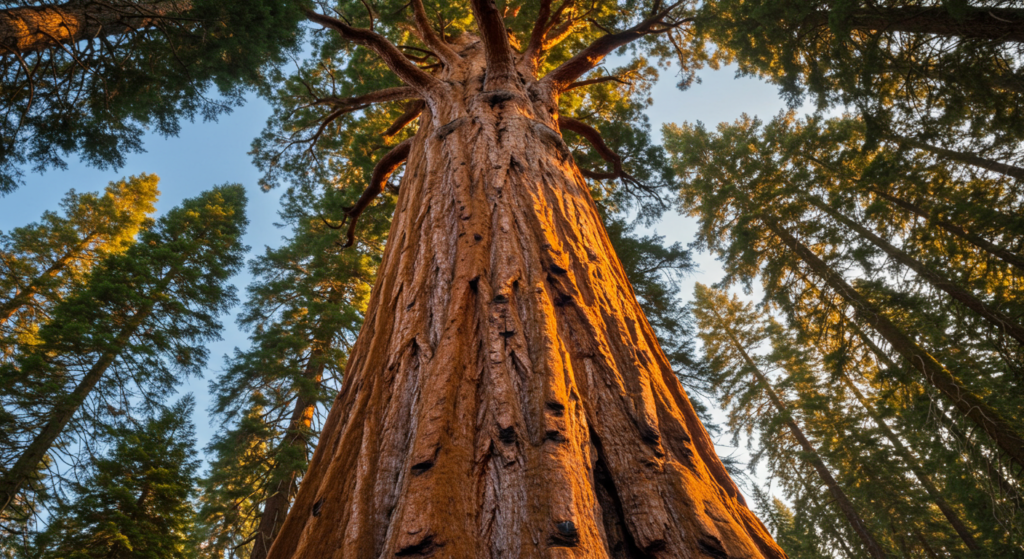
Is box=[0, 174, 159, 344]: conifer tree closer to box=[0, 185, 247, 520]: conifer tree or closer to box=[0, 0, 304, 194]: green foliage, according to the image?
box=[0, 185, 247, 520]: conifer tree

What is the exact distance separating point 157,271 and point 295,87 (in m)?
6.82

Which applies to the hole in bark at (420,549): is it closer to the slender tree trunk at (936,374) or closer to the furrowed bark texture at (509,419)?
the furrowed bark texture at (509,419)

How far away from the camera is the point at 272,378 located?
7.55 metres

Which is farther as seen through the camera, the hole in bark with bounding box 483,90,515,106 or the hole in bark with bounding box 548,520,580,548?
the hole in bark with bounding box 483,90,515,106

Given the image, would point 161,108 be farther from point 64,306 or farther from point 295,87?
point 64,306

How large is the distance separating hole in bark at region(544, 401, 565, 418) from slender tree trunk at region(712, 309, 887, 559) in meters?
15.1

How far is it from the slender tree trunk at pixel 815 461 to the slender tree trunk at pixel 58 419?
59.2 ft

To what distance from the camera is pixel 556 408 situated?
1.17m

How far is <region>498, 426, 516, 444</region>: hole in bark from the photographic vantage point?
1.12 meters

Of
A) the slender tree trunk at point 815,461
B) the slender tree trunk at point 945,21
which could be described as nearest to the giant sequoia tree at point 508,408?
the slender tree trunk at point 945,21

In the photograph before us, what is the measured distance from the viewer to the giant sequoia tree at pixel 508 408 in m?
0.99

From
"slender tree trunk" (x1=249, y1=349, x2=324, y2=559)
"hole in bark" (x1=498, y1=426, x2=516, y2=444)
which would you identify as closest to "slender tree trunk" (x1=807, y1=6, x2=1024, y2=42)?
"hole in bark" (x1=498, y1=426, x2=516, y2=444)

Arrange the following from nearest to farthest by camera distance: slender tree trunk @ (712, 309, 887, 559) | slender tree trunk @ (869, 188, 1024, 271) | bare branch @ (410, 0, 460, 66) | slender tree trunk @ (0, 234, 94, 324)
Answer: bare branch @ (410, 0, 460, 66) → slender tree trunk @ (869, 188, 1024, 271) → slender tree trunk @ (0, 234, 94, 324) → slender tree trunk @ (712, 309, 887, 559)

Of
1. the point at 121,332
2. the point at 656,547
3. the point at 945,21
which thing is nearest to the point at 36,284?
the point at 121,332
